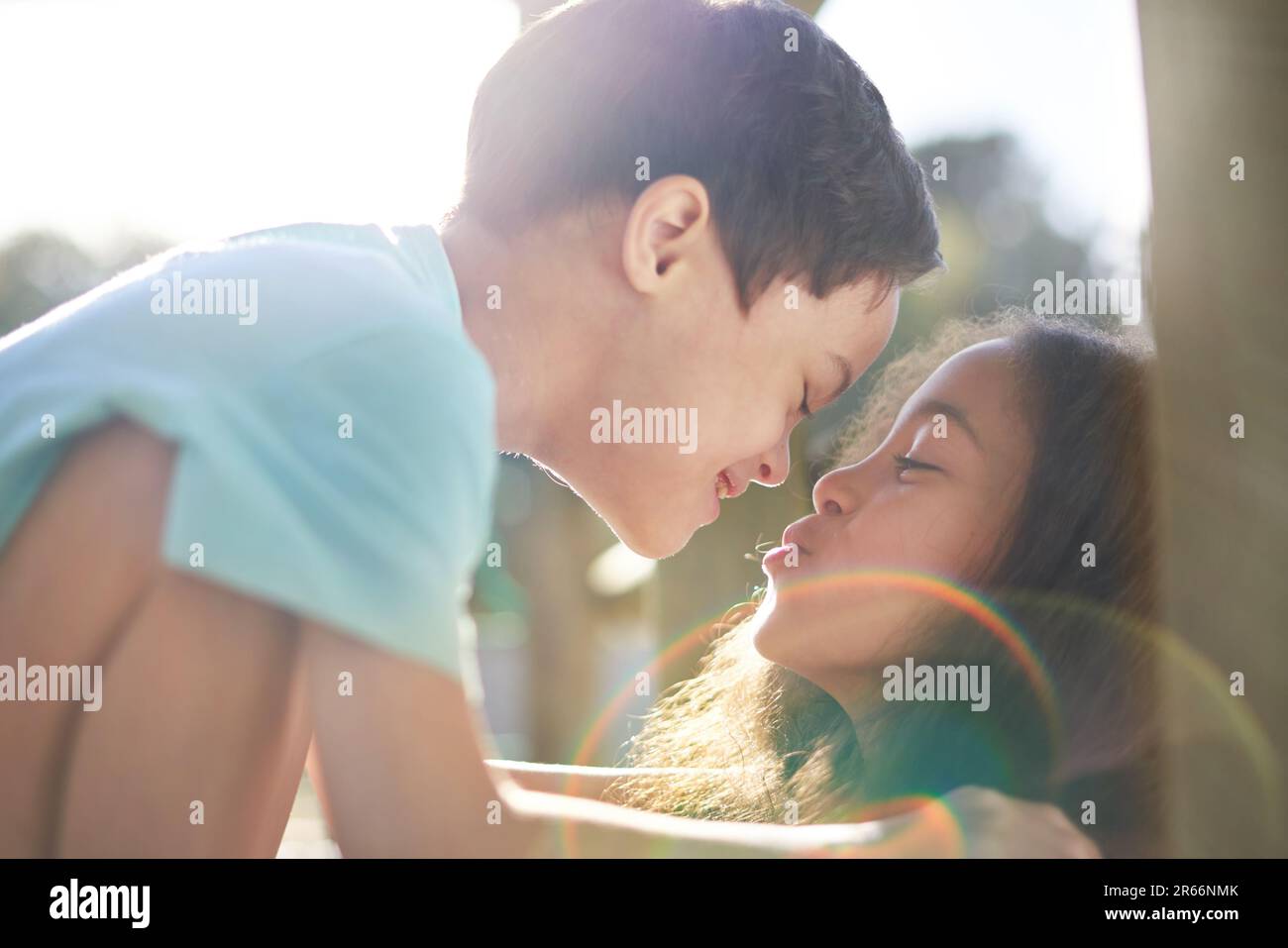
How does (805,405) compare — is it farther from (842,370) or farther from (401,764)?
(401,764)

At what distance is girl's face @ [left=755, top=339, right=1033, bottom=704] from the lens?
6.92 feet

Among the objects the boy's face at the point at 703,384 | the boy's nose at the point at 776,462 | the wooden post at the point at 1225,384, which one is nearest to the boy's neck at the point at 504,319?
the boy's face at the point at 703,384

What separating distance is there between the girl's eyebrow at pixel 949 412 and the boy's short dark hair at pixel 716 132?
0.28 meters

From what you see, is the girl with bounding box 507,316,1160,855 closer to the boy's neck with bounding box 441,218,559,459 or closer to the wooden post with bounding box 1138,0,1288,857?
the wooden post with bounding box 1138,0,1288,857

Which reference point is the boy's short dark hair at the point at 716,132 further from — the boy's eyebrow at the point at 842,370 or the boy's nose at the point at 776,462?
the boy's nose at the point at 776,462

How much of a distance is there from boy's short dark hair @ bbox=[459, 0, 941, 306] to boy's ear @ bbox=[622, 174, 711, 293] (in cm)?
7

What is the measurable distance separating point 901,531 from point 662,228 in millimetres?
728

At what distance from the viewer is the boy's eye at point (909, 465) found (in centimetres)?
216

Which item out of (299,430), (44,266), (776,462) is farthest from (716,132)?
(44,266)

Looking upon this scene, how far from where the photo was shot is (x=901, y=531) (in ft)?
6.89

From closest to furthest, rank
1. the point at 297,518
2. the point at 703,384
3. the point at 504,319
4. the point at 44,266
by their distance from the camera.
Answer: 1. the point at 297,518
2. the point at 504,319
3. the point at 703,384
4. the point at 44,266

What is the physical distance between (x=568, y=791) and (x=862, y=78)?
154 cm

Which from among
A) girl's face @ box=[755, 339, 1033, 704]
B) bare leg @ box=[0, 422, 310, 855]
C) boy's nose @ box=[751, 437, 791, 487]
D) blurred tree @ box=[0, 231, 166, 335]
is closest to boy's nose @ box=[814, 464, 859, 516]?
girl's face @ box=[755, 339, 1033, 704]
